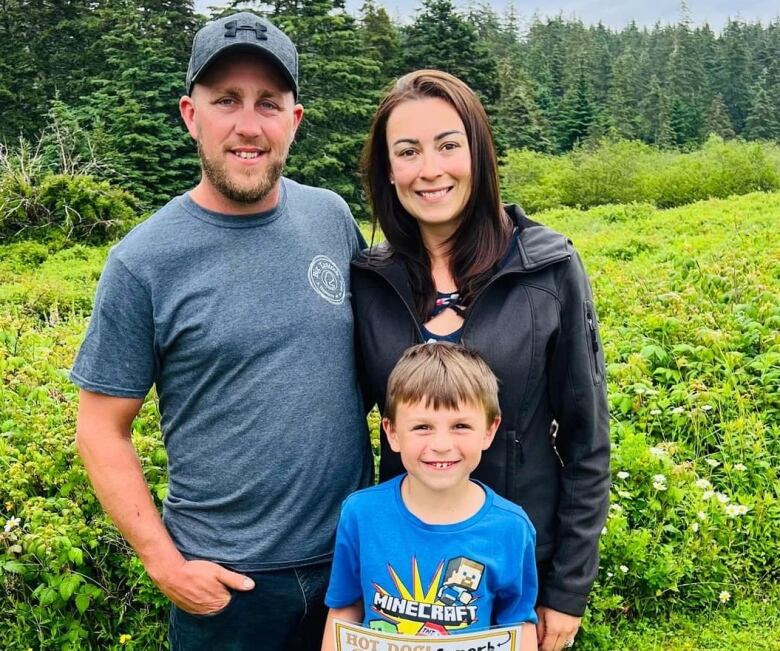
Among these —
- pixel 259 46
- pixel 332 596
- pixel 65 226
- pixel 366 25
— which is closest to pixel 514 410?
pixel 332 596

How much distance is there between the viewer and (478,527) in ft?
6.46

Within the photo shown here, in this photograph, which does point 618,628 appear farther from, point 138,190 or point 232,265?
point 138,190

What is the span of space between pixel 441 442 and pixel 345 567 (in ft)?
1.50

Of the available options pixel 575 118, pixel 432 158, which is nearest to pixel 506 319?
pixel 432 158

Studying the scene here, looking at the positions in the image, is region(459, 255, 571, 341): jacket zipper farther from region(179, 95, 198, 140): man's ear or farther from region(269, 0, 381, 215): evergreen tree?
region(269, 0, 381, 215): evergreen tree

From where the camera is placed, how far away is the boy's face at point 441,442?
1.95 meters

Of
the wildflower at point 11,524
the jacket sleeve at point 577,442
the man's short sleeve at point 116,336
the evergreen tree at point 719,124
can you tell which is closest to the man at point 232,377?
the man's short sleeve at point 116,336

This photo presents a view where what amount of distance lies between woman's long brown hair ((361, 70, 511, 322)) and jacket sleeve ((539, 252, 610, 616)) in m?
0.25

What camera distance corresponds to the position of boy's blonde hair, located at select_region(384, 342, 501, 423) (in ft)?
6.43

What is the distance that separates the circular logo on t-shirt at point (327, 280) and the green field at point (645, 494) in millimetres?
1716

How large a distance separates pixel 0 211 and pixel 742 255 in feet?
48.2

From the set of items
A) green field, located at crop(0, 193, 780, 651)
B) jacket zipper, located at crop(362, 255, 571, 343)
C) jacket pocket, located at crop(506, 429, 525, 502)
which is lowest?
green field, located at crop(0, 193, 780, 651)

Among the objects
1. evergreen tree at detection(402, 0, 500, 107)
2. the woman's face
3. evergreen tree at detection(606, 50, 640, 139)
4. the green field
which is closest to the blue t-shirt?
the woman's face

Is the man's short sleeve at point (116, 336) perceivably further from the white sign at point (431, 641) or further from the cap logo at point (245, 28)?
the white sign at point (431, 641)
